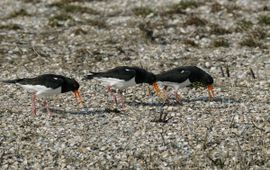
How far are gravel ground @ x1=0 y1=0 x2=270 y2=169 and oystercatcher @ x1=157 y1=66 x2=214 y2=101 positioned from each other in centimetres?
56

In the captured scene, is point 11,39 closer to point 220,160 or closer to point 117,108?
point 117,108

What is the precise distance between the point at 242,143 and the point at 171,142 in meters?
1.70

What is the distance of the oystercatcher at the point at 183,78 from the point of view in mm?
17672

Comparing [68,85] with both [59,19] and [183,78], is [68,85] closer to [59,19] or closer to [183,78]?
[183,78]

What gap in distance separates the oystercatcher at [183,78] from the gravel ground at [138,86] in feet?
1.82

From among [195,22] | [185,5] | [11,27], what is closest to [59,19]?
[11,27]

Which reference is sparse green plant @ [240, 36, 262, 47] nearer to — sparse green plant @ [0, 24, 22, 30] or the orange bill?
the orange bill

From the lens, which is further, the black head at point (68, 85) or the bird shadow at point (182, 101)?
the bird shadow at point (182, 101)

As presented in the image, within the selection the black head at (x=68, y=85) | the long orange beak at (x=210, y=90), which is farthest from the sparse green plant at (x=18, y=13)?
the long orange beak at (x=210, y=90)

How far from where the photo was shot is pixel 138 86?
786 inches

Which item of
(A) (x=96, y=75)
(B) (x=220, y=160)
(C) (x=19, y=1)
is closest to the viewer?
(B) (x=220, y=160)

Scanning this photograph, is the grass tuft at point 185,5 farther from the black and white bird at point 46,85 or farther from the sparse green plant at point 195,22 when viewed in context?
the black and white bird at point 46,85

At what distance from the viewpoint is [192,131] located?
1555 cm

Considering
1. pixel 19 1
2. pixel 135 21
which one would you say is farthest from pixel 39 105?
pixel 19 1
